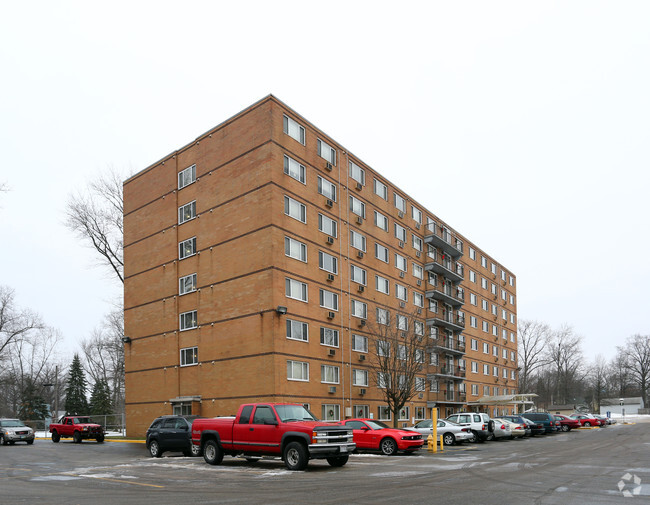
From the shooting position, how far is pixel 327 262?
3903cm

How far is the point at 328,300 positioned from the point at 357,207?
326 inches

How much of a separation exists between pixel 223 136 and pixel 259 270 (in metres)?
9.65

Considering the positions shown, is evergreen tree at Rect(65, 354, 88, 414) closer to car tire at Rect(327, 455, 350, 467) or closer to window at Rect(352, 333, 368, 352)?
window at Rect(352, 333, 368, 352)

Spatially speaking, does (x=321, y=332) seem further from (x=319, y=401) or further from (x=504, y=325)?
(x=504, y=325)

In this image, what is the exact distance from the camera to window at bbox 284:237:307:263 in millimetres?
35125

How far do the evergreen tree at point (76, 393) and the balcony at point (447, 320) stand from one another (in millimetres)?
48835

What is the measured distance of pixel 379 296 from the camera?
148ft

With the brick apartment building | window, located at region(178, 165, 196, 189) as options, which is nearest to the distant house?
the brick apartment building

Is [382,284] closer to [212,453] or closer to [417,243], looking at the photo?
[417,243]

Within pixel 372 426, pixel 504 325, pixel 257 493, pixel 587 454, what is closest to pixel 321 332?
pixel 372 426

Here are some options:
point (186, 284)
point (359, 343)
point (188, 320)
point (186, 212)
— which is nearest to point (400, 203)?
point (359, 343)

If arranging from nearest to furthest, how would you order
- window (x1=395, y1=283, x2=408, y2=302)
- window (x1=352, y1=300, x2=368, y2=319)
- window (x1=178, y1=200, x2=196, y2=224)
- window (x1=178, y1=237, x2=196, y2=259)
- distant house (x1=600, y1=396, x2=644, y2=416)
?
window (x1=178, y1=237, x2=196, y2=259) < window (x1=178, y1=200, x2=196, y2=224) < window (x1=352, y1=300, x2=368, y2=319) < window (x1=395, y1=283, x2=408, y2=302) < distant house (x1=600, y1=396, x2=644, y2=416)

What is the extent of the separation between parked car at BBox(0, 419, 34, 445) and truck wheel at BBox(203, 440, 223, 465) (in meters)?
21.7

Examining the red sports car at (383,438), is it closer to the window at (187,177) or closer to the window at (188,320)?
the window at (188,320)
